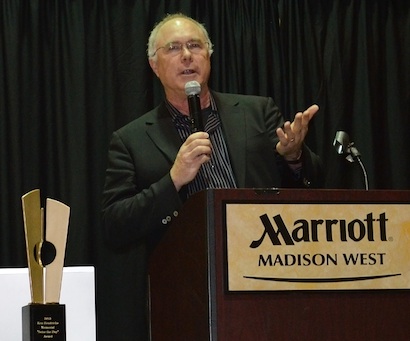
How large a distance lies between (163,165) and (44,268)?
0.82 metres

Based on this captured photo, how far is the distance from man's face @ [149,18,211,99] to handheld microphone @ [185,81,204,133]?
41 cm

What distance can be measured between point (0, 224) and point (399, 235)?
216 cm

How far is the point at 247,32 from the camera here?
4023mm

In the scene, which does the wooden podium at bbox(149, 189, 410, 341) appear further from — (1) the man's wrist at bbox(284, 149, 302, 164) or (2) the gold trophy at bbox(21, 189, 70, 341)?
(1) the man's wrist at bbox(284, 149, 302, 164)

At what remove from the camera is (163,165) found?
9.42 ft

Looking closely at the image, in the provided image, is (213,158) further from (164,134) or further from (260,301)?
(260,301)

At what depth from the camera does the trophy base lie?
203cm

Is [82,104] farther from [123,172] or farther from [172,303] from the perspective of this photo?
[172,303]

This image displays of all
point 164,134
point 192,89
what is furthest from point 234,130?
point 192,89

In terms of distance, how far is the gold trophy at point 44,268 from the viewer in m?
2.04

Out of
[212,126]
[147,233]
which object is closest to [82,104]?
[212,126]

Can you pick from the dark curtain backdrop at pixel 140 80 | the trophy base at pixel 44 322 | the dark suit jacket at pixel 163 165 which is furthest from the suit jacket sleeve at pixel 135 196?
the dark curtain backdrop at pixel 140 80

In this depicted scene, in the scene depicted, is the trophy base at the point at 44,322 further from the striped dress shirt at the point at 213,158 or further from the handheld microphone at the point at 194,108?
the striped dress shirt at the point at 213,158

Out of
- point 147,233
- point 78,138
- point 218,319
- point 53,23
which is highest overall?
point 53,23
